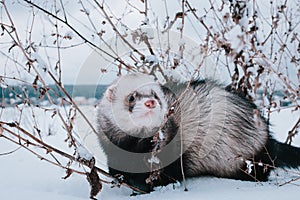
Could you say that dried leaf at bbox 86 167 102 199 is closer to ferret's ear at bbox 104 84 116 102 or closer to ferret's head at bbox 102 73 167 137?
ferret's head at bbox 102 73 167 137

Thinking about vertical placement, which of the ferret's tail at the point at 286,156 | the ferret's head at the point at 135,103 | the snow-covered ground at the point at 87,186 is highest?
the ferret's head at the point at 135,103

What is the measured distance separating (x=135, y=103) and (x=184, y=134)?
0.46m

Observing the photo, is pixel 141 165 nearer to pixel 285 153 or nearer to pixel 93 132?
pixel 93 132

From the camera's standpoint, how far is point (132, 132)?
304 centimetres

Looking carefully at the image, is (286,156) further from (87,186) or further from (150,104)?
(87,186)

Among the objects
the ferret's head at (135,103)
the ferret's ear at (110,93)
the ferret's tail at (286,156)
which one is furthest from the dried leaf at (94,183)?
the ferret's tail at (286,156)

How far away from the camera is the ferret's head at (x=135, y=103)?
2.85m

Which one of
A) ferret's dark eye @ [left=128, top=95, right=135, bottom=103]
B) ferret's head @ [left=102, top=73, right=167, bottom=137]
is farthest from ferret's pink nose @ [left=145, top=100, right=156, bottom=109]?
ferret's dark eye @ [left=128, top=95, right=135, bottom=103]

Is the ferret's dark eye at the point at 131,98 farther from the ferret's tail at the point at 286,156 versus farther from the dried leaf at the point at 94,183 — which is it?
the ferret's tail at the point at 286,156

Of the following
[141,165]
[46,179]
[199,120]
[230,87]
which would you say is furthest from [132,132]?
[230,87]

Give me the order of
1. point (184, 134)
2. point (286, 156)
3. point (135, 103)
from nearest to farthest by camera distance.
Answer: point (135, 103), point (184, 134), point (286, 156)

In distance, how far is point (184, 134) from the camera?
A: 3084mm

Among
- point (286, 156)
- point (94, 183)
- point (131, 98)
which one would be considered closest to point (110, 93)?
point (131, 98)

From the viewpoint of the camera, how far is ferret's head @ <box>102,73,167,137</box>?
285 centimetres
